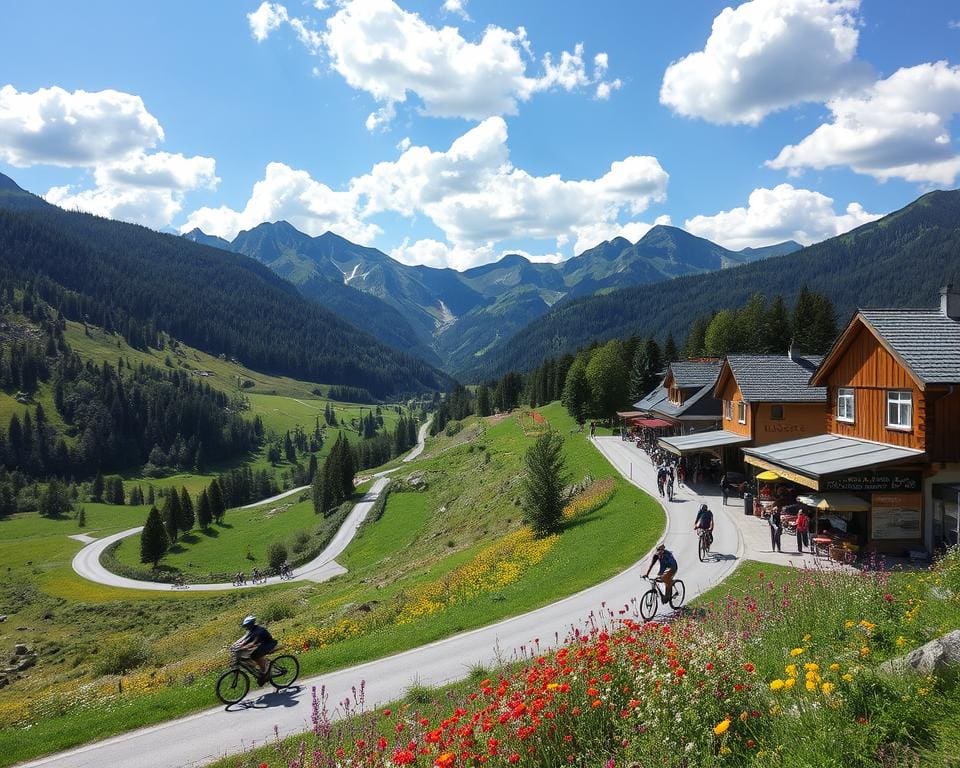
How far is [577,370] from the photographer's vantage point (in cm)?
8706

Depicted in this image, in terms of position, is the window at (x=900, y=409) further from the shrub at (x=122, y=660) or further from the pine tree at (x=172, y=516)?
the pine tree at (x=172, y=516)

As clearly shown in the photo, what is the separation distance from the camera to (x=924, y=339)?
2291 centimetres

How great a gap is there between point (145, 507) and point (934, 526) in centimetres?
17451

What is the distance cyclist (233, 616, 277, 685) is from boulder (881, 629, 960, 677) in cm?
1333

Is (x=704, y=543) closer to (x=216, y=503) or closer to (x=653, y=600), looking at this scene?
(x=653, y=600)

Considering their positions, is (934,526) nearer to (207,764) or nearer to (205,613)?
(207,764)

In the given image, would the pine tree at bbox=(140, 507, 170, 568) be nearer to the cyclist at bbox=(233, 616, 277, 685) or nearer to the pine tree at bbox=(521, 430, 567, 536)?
the pine tree at bbox=(521, 430, 567, 536)

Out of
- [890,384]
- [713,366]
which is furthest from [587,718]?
[713,366]

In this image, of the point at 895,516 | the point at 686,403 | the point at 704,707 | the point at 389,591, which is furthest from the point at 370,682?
the point at 686,403

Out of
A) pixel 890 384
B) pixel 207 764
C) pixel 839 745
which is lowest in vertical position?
pixel 207 764

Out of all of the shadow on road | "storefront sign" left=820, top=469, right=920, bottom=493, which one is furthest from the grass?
"storefront sign" left=820, top=469, right=920, bottom=493

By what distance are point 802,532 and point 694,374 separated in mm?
32708

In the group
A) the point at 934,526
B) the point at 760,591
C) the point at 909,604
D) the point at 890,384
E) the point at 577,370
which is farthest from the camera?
the point at 577,370

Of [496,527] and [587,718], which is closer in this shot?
[587,718]
